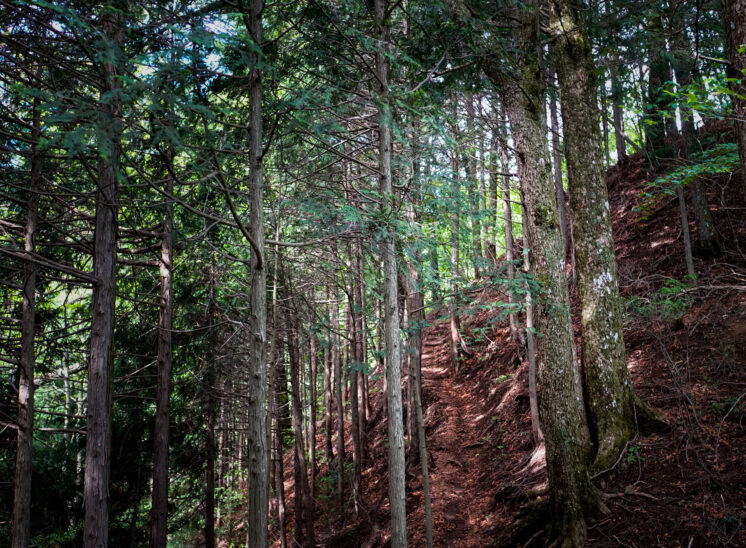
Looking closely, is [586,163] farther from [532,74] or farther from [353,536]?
[353,536]

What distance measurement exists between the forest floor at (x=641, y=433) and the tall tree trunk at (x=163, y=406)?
16.0ft

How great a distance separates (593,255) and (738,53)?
4.14 metres

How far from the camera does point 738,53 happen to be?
321 cm

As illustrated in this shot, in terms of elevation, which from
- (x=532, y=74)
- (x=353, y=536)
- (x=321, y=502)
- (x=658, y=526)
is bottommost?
(x=321, y=502)

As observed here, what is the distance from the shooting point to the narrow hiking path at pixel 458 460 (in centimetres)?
896

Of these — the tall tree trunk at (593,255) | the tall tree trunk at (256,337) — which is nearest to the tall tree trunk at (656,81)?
the tall tree trunk at (593,255)

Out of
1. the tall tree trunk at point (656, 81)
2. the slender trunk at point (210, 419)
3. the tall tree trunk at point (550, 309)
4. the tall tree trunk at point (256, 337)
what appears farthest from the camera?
the slender trunk at point (210, 419)

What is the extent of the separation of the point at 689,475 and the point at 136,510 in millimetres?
11898

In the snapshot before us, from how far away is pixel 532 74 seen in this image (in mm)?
6895

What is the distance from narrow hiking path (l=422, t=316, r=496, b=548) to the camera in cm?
896

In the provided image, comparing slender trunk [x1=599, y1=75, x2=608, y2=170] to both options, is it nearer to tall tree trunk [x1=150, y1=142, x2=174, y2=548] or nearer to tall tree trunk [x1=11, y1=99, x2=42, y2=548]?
tall tree trunk [x1=150, y1=142, x2=174, y2=548]

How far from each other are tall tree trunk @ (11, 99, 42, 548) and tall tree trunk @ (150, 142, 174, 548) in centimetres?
209

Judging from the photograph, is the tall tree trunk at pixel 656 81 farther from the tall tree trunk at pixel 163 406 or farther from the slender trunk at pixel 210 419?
the slender trunk at pixel 210 419

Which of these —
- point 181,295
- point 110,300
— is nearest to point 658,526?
point 110,300
